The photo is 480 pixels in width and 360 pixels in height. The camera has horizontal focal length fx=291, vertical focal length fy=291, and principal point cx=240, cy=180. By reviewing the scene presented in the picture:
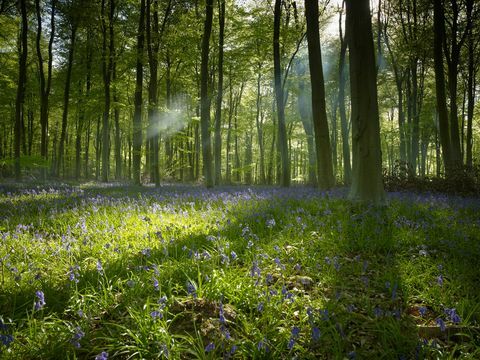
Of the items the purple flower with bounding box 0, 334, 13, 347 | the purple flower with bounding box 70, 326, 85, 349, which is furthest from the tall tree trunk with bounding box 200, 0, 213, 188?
the purple flower with bounding box 0, 334, 13, 347

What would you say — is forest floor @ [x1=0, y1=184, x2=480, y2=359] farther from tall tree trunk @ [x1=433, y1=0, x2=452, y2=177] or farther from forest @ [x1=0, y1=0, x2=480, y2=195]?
tall tree trunk @ [x1=433, y1=0, x2=452, y2=177]

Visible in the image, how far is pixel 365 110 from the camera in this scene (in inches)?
237

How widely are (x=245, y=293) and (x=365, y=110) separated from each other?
4890mm

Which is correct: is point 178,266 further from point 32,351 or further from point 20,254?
point 20,254

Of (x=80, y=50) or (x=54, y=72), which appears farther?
(x=54, y=72)

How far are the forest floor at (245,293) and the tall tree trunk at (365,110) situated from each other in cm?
125

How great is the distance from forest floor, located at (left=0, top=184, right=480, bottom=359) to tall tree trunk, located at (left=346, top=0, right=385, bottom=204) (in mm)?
1251

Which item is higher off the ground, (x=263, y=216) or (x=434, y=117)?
(x=434, y=117)

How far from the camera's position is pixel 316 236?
14.7ft

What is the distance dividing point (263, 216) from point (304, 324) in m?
3.29

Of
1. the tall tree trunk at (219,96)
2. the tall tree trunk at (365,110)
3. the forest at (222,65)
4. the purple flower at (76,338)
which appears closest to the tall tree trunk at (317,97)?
the forest at (222,65)

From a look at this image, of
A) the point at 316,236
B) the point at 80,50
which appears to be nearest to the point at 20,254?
the point at 316,236

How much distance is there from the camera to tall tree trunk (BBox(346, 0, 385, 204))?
6.03 meters

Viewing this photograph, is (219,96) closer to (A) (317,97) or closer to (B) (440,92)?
(A) (317,97)
